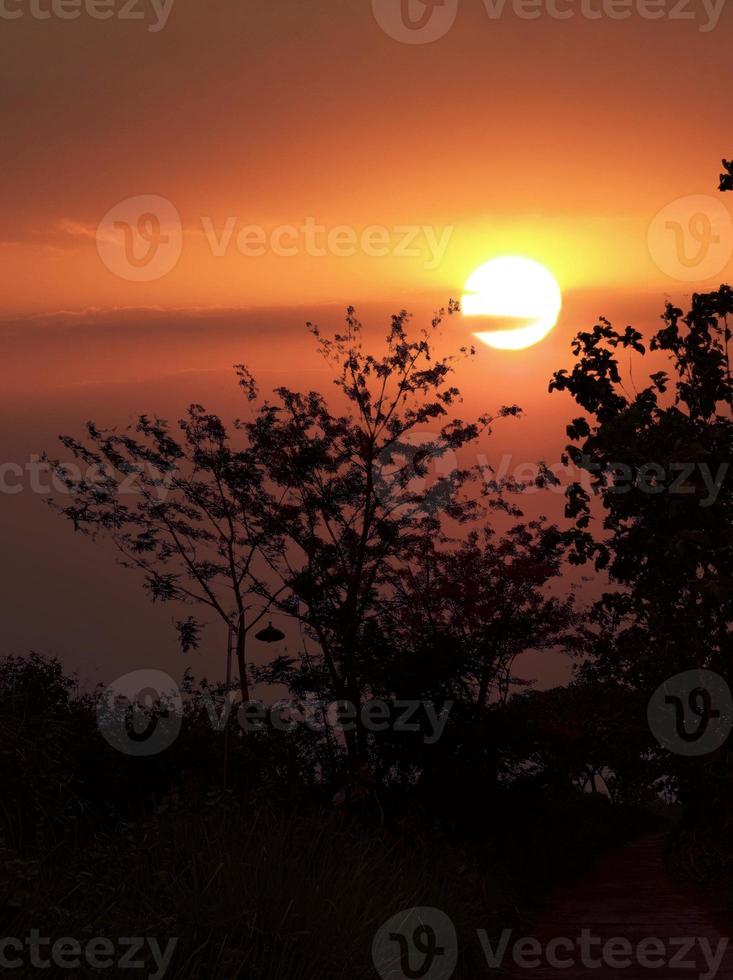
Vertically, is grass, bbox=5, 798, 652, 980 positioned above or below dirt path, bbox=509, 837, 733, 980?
above

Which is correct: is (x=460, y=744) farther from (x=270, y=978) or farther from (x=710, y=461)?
(x=270, y=978)

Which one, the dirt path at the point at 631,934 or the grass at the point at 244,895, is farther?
the dirt path at the point at 631,934

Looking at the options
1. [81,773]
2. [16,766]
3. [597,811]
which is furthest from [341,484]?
[597,811]

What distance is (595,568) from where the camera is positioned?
16.8m

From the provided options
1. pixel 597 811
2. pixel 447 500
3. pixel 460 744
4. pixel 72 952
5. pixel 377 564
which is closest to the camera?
pixel 72 952

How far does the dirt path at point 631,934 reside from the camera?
11898 millimetres

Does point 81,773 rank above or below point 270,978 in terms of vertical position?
above

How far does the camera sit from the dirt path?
11898 mm

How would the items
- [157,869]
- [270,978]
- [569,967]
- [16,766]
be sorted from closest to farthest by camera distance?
[270,978]
[157,869]
[569,967]
[16,766]

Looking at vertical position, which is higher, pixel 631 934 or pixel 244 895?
pixel 244 895

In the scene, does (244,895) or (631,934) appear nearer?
(244,895)

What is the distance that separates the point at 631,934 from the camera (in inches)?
564

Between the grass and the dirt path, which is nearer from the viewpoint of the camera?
the grass

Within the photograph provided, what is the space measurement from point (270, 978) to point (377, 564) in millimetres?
17376
